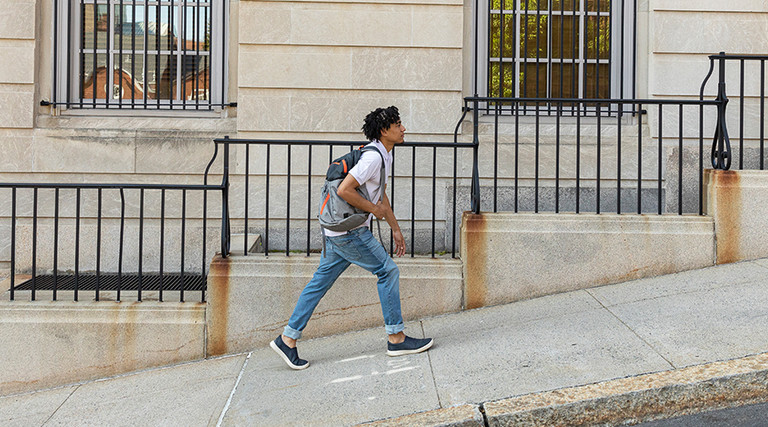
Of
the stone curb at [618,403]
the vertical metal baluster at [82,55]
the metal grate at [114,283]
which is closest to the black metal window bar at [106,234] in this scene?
A: the metal grate at [114,283]

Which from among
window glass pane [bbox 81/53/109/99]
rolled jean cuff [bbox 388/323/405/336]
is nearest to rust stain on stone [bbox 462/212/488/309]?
rolled jean cuff [bbox 388/323/405/336]

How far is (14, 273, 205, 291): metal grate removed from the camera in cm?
568

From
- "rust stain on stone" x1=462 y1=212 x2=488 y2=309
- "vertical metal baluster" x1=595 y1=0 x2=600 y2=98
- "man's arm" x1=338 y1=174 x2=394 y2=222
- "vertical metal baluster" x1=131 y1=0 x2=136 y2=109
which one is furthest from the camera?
"vertical metal baluster" x1=595 y1=0 x2=600 y2=98

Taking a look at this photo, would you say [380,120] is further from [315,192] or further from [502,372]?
[315,192]

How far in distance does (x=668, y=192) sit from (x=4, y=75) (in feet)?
23.5

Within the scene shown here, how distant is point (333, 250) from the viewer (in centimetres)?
425

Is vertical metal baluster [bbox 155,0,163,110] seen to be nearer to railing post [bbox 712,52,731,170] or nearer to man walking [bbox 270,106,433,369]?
man walking [bbox 270,106,433,369]

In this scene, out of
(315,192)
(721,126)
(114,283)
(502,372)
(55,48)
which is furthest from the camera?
(55,48)

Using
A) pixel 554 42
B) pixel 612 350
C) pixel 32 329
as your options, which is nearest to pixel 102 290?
pixel 32 329

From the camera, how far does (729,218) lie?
5.36m

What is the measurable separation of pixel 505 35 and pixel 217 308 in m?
4.44

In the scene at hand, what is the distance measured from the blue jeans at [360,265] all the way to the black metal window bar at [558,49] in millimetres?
3346

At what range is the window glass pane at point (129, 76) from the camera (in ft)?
22.7

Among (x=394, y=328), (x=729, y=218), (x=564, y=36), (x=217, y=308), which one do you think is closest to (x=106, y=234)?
(x=217, y=308)
